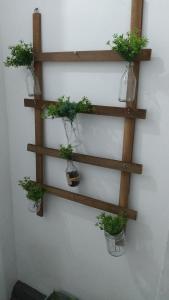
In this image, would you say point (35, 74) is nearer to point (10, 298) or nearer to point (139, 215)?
point (139, 215)

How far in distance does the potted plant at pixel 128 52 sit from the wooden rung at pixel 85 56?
1.4 inches

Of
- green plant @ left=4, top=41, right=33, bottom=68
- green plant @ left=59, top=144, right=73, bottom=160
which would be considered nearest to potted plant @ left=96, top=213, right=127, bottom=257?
green plant @ left=59, top=144, right=73, bottom=160

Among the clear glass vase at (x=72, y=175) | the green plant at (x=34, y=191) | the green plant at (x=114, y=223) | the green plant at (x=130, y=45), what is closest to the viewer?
the green plant at (x=130, y=45)

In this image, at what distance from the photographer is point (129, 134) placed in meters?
1.24

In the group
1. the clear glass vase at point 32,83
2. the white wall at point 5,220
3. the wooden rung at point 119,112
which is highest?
the clear glass vase at point 32,83

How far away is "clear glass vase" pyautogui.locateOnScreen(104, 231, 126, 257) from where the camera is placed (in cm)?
133

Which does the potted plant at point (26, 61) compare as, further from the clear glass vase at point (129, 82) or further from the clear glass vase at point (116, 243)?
the clear glass vase at point (116, 243)

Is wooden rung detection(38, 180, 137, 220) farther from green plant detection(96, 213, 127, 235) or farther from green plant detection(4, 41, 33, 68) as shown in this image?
green plant detection(4, 41, 33, 68)

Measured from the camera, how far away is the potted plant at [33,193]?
1.57m

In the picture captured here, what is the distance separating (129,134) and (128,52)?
352 millimetres

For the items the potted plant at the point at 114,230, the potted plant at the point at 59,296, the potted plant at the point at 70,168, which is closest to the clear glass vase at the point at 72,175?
the potted plant at the point at 70,168

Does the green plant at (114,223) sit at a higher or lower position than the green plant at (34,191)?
lower

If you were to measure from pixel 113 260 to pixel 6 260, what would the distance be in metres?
0.80

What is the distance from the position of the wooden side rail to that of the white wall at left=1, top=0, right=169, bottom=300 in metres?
0.04
